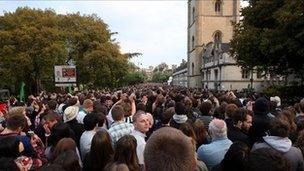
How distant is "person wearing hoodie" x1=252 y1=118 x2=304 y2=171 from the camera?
20.2 ft

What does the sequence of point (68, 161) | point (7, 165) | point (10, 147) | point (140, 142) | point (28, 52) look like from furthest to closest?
1. point (28, 52)
2. point (140, 142)
3. point (10, 147)
4. point (68, 161)
5. point (7, 165)

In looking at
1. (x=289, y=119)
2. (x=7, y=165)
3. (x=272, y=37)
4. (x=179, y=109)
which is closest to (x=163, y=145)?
(x=7, y=165)

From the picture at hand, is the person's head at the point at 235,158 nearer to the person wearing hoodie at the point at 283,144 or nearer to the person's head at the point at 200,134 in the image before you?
the person wearing hoodie at the point at 283,144

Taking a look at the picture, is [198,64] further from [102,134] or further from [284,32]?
[102,134]

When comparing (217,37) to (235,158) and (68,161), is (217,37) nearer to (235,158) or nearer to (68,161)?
(235,158)

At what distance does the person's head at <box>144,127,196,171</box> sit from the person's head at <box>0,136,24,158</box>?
2.76 m

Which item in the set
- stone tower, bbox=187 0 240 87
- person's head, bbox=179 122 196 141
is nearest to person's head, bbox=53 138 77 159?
person's head, bbox=179 122 196 141

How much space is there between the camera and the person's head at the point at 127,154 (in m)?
5.39

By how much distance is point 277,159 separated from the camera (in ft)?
14.1

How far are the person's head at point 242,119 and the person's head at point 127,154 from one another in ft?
10.1

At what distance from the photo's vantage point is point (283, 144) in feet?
20.7

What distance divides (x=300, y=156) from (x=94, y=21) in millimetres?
55305

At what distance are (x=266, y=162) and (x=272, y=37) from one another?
97.3 ft

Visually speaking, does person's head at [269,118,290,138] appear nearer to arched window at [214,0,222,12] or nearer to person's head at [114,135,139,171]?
person's head at [114,135,139,171]
